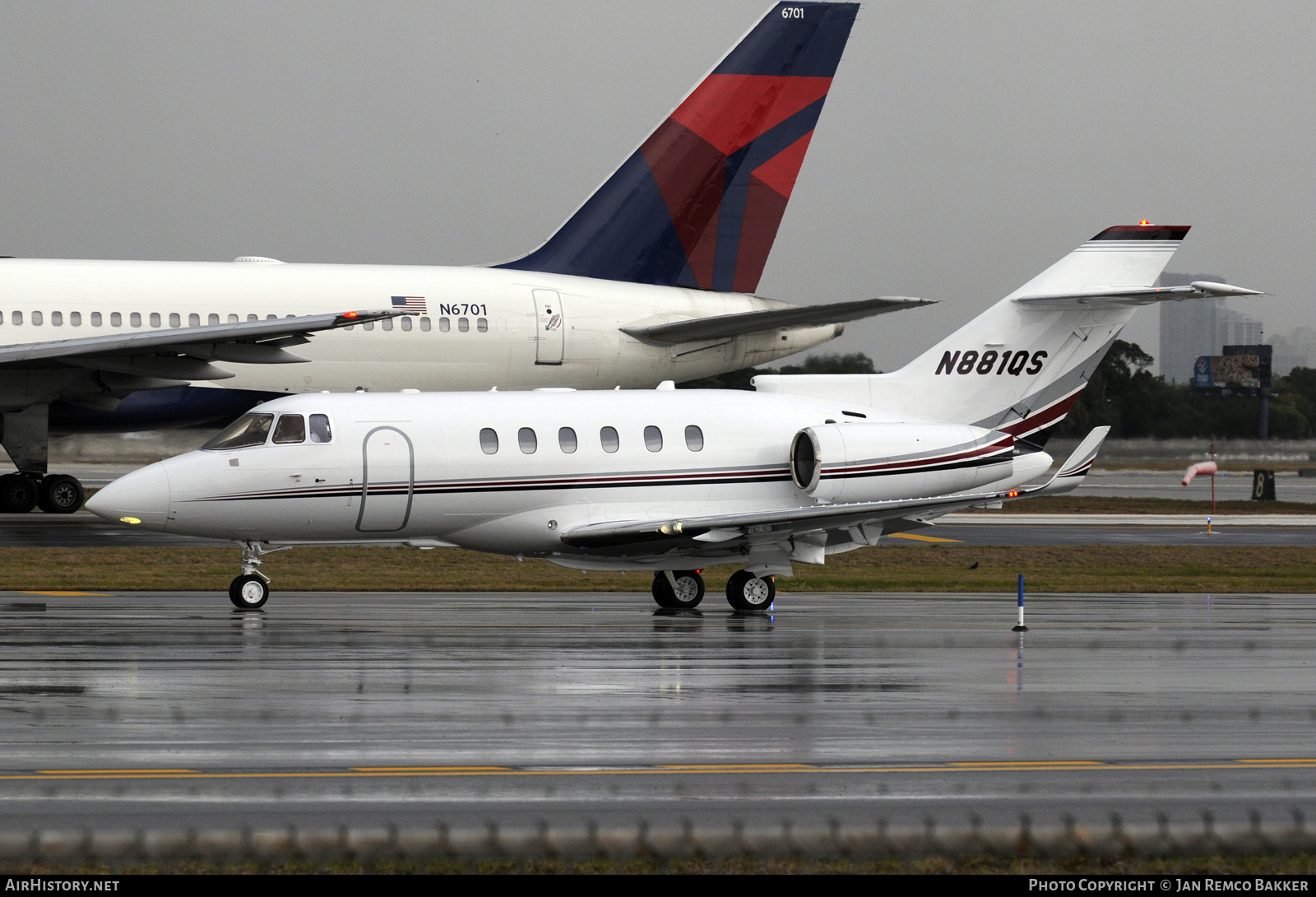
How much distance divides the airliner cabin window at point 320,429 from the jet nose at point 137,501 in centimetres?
186

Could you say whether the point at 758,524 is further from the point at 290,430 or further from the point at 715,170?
the point at 715,170

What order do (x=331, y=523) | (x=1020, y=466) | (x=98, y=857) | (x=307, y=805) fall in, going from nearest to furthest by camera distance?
1. (x=98, y=857)
2. (x=307, y=805)
3. (x=331, y=523)
4. (x=1020, y=466)

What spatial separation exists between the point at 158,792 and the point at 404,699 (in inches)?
137

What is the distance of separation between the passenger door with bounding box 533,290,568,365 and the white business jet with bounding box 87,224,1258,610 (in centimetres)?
1104

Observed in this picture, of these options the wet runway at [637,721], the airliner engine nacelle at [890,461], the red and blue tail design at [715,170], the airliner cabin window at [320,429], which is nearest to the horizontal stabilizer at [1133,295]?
the airliner engine nacelle at [890,461]

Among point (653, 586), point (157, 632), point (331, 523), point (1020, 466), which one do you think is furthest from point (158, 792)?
point (1020, 466)

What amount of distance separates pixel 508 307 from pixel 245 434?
13981mm

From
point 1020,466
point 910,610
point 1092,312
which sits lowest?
point 910,610

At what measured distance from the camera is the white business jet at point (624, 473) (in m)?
Answer: 19.2

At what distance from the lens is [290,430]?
64.1 feet

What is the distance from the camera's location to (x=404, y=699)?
39.7 feet

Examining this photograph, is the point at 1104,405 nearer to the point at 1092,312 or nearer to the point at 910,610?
the point at 1092,312

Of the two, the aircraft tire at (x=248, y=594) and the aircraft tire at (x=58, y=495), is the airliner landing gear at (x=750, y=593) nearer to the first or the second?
the aircraft tire at (x=248, y=594)

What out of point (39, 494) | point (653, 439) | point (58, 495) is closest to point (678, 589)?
point (653, 439)
